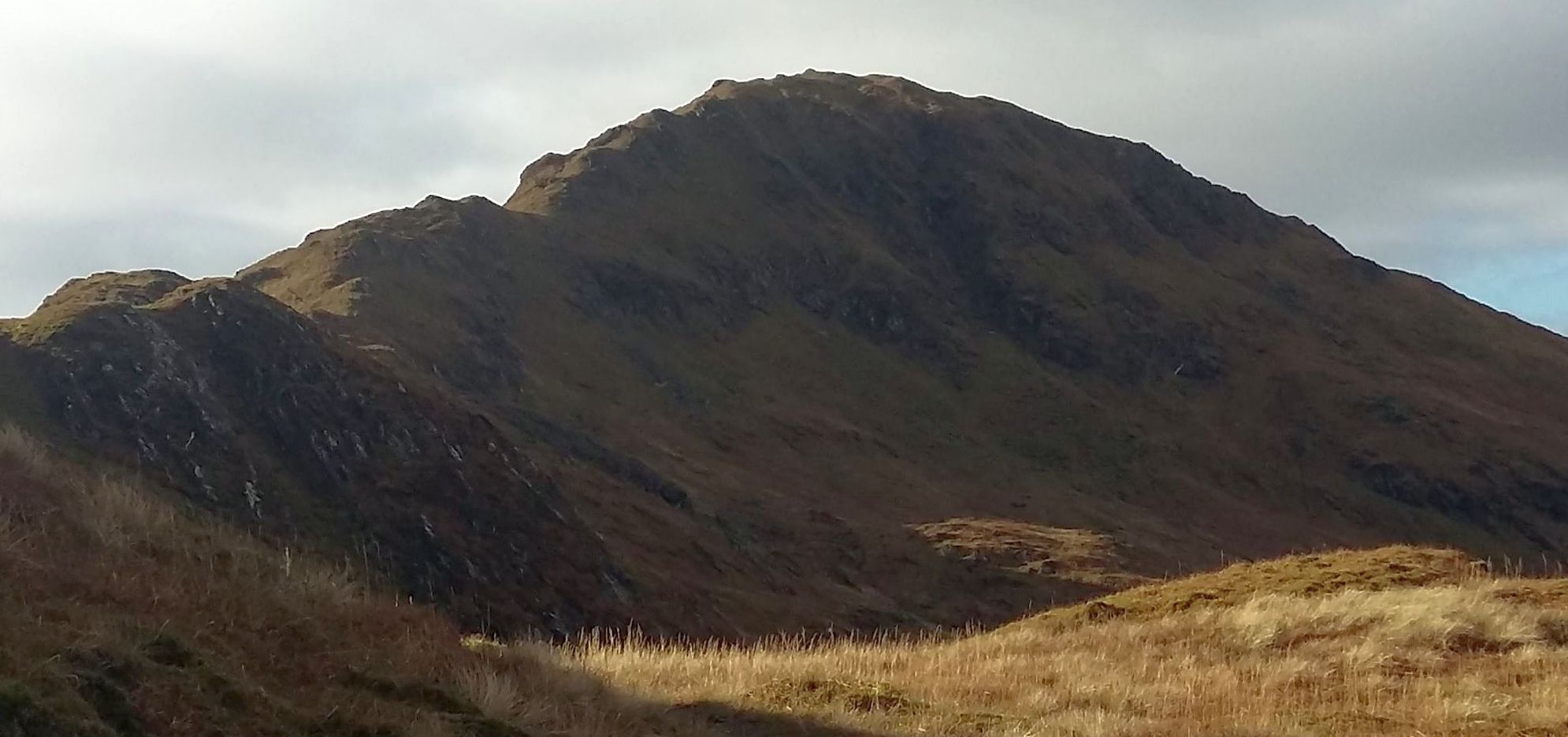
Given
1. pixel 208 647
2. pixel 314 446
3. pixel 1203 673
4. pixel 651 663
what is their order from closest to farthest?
pixel 208 647 < pixel 1203 673 < pixel 651 663 < pixel 314 446

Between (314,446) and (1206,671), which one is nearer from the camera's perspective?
(1206,671)

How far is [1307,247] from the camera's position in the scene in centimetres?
15125

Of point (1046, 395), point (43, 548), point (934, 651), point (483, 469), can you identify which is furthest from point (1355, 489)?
point (43, 548)

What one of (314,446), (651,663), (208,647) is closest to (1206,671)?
(651,663)

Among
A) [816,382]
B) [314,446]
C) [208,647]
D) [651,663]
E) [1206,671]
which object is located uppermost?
[816,382]

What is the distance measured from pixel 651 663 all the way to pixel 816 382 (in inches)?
3792

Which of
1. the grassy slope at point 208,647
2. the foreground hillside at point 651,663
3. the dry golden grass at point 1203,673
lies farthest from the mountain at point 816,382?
the grassy slope at point 208,647

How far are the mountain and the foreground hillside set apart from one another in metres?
22.7

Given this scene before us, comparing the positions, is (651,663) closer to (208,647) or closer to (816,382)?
(208,647)

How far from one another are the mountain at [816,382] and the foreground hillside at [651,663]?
74.4ft

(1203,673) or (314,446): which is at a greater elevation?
(314,446)

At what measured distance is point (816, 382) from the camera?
11012cm

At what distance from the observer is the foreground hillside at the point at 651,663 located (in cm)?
751

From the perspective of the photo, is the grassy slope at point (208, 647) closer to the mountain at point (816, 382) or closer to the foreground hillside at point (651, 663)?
the foreground hillside at point (651, 663)
